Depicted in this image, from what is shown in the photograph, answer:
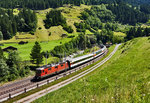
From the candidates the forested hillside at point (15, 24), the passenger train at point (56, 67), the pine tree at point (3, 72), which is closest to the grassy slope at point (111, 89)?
the passenger train at point (56, 67)

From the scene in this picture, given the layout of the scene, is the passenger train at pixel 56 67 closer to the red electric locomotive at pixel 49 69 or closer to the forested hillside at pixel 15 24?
the red electric locomotive at pixel 49 69

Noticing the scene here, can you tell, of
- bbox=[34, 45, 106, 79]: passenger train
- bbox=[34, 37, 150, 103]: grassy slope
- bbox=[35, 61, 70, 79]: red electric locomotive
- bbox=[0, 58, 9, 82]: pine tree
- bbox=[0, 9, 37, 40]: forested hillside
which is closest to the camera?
bbox=[34, 37, 150, 103]: grassy slope

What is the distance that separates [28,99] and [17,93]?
18.8ft

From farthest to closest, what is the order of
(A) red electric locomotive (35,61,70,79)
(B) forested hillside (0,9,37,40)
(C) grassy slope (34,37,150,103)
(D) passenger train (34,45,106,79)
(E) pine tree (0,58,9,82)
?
(B) forested hillside (0,9,37,40) < (E) pine tree (0,58,9,82) < (D) passenger train (34,45,106,79) < (A) red electric locomotive (35,61,70,79) < (C) grassy slope (34,37,150,103)

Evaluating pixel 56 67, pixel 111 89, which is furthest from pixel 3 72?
pixel 111 89

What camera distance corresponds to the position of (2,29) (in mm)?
128500

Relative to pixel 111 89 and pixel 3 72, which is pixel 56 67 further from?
pixel 111 89

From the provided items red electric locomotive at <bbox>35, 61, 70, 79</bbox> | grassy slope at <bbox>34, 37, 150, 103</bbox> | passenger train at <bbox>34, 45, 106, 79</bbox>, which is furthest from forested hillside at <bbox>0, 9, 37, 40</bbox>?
grassy slope at <bbox>34, 37, 150, 103</bbox>

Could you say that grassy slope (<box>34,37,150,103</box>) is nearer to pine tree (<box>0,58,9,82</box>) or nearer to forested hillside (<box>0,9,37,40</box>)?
pine tree (<box>0,58,9,82</box>)

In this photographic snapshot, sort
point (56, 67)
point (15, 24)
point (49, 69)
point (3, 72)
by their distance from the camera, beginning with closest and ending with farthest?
point (49, 69), point (56, 67), point (3, 72), point (15, 24)

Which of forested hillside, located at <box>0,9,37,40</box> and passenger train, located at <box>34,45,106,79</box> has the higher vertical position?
forested hillside, located at <box>0,9,37,40</box>

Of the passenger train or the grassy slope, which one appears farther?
the passenger train

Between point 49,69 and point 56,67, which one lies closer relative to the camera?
point 49,69

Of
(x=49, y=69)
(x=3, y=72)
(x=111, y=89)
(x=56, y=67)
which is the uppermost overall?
(x=111, y=89)
